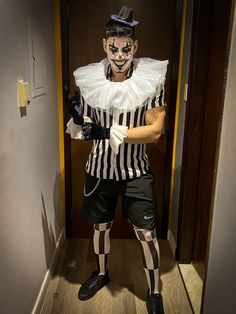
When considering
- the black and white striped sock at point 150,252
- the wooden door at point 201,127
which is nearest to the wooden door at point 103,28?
the wooden door at point 201,127

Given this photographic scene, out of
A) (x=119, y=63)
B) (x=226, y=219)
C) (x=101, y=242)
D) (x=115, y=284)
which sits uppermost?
(x=119, y=63)

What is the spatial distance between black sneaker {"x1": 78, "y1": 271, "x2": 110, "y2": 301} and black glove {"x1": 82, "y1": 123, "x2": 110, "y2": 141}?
37.2 inches

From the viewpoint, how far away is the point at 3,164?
1205mm

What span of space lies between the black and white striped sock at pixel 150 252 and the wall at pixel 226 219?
0.44 meters

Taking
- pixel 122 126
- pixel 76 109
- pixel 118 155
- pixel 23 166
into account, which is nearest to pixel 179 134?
pixel 118 155

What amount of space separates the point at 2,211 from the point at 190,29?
1.53m

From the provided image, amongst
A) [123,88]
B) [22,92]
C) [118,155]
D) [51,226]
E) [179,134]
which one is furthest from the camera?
[179,134]

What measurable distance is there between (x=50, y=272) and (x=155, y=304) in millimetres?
679

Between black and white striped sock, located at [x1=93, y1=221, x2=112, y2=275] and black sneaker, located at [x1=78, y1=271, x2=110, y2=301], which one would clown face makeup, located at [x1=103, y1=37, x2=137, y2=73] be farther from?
black sneaker, located at [x1=78, y1=271, x2=110, y2=301]

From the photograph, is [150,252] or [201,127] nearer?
[150,252]

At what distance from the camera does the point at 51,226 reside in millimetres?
2059

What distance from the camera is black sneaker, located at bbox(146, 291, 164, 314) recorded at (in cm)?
172

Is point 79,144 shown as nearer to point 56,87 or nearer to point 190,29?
point 56,87

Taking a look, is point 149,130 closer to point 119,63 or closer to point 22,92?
point 119,63
